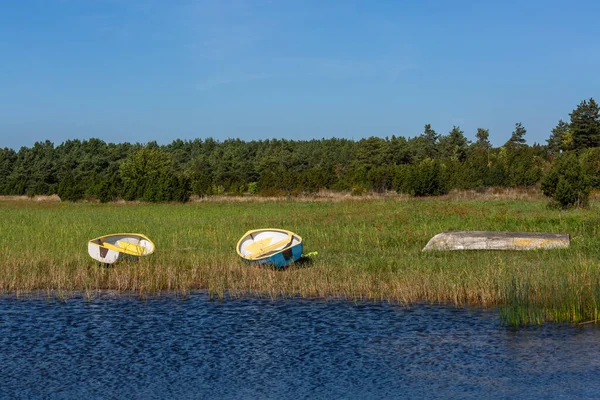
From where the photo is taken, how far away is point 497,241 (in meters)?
21.4

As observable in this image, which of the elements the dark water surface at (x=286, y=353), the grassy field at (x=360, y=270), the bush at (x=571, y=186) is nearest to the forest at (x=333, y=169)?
the bush at (x=571, y=186)

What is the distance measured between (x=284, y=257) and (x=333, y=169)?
7885 centimetres

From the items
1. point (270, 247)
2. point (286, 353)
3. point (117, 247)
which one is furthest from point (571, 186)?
point (286, 353)

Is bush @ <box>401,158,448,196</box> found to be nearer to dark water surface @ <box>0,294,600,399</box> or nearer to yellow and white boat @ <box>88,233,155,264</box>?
yellow and white boat @ <box>88,233,155,264</box>

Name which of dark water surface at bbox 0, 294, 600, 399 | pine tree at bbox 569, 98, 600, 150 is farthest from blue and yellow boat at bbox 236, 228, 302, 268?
pine tree at bbox 569, 98, 600, 150

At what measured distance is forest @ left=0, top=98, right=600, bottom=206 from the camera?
64.1 metres

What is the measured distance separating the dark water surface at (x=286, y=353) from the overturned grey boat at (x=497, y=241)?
7.09 m

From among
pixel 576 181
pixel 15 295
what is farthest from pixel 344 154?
pixel 15 295

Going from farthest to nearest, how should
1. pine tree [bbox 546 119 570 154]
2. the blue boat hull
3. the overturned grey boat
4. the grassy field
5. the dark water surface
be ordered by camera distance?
pine tree [bbox 546 119 570 154]
the overturned grey boat
the blue boat hull
the grassy field
the dark water surface

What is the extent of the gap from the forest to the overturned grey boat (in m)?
19.4

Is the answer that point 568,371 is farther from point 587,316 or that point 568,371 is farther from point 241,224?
point 241,224

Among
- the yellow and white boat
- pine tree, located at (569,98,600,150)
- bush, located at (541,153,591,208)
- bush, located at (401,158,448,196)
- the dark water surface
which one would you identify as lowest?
the dark water surface

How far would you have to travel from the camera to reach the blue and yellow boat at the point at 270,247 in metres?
19.1

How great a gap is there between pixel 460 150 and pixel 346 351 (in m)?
98.4
